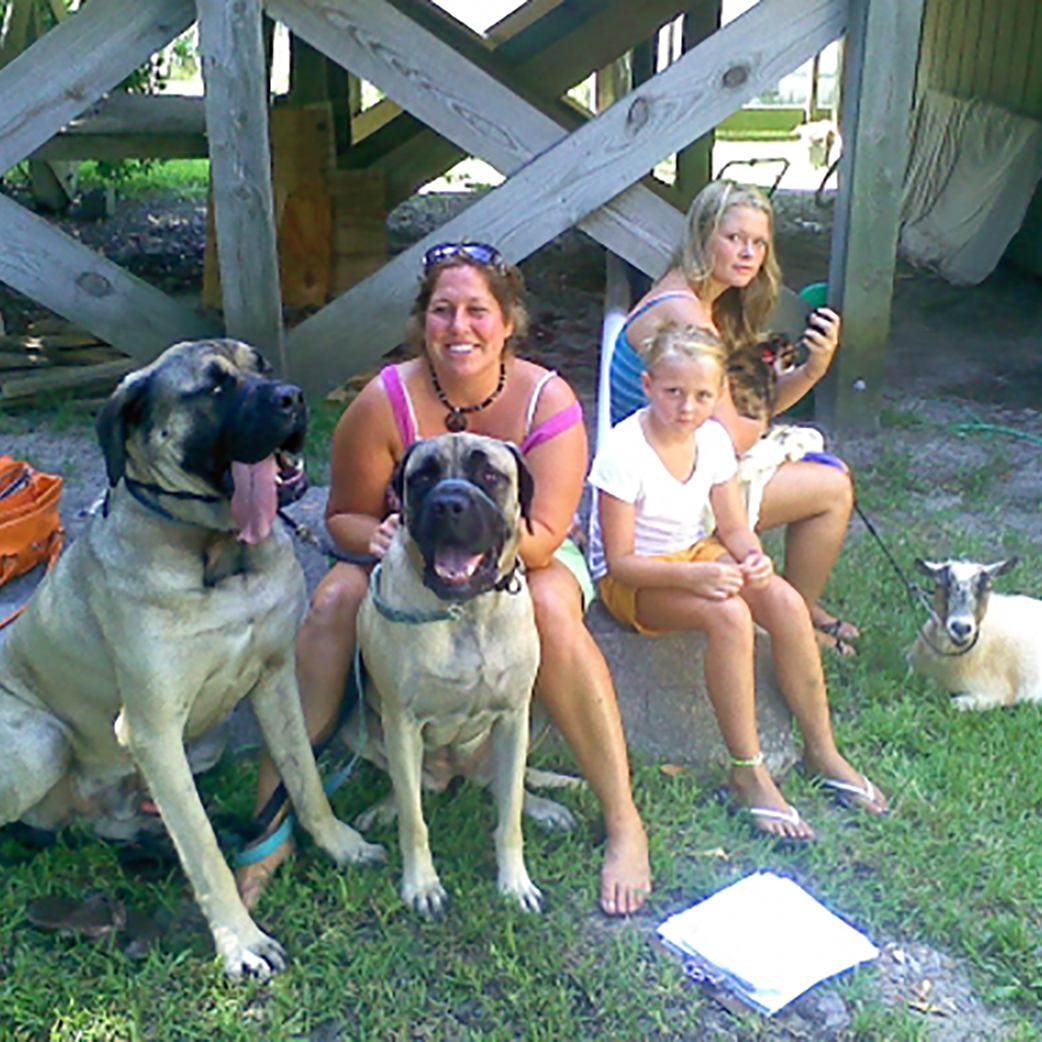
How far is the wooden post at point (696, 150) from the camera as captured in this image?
8.93m

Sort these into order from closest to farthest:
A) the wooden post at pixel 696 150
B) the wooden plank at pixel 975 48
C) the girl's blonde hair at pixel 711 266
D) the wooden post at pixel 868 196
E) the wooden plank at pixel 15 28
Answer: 1. the girl's blonde hair at pixel 711 266
2. the wooden post at pixel 868 196
3. the wooden post at pixel 696 150
4. the wooden plank at pixel 15 28
5. the wooden plank at pixel 975 48

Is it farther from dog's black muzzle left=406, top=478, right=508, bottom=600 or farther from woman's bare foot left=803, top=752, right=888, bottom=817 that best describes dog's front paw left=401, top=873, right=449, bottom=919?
woman's bare foot left=803, top=752, right=888, bottom=817

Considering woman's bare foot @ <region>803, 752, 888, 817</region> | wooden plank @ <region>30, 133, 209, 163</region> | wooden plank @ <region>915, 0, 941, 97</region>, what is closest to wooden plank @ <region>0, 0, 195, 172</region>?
wooden plank @ <region>30, 133, 209, 163</region>

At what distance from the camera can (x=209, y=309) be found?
26.0 ft

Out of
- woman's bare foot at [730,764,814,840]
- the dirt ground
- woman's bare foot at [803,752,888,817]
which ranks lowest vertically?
the dirt ground

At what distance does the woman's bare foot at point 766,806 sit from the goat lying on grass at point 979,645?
0.87 metres

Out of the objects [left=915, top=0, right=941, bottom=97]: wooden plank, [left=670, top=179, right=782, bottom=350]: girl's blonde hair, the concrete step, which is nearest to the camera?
the concrete step

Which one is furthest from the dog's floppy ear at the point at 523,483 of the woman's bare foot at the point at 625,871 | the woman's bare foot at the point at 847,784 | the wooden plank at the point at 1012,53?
the wooden plank at the point at 1012,53

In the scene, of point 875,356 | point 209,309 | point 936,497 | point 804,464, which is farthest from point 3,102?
point 936,497

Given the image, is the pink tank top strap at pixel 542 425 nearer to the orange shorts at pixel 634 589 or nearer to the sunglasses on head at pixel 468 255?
the sunglasses on head at pixel 468 255

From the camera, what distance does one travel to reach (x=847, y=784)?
132 inches

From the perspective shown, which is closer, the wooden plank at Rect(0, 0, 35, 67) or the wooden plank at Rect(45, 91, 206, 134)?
the wooden plank at Rect(45, 91, 206, 134)

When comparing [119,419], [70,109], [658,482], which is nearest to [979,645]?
[658,482]

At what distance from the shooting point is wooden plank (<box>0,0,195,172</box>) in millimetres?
5000
